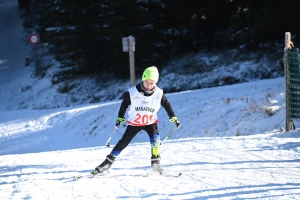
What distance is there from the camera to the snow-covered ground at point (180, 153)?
23.1 feet

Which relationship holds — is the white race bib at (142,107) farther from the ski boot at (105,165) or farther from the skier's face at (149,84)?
the ski boot at (105,165)

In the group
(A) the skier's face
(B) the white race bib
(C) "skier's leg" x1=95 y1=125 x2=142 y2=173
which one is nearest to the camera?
(A) the skier's face

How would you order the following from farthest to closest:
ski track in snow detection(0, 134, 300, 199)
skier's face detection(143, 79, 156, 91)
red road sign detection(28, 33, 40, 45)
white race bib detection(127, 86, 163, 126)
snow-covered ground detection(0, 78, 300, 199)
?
red road sign detection(28, 33, 40, 45) < white race bib detection(127, 86, 163, 126) < skier's face detection(143, 79, 156, 91) < snow-covered ground detection(0, 78, 300, 199) < ski track in snow detection(0, 134, 300, 199)

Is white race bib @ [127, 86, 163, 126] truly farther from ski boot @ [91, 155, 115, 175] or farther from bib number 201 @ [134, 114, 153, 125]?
ski boot @ [91, 155, 115, 175]

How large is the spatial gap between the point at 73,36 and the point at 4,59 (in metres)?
10.9

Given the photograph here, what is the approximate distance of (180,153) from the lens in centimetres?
990

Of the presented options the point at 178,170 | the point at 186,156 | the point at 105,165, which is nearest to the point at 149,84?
the point at 105,165

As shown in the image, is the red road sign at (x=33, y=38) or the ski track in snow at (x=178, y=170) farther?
the red road sign at (x=33, y=38)

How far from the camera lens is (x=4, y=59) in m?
33.9

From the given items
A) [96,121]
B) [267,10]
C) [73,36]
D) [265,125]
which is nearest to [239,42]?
[267,10]

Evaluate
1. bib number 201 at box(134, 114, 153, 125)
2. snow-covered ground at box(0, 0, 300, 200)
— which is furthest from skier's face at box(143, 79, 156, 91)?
snow-covered ground at box(0, 0, 300, 200)

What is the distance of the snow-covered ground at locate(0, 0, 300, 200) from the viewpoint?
703 centimetres

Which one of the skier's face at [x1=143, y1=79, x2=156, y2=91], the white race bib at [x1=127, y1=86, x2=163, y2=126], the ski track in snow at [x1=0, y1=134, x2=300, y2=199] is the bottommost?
the ski track in snow at [x1=0, y1=134, x2=300, y2=199]

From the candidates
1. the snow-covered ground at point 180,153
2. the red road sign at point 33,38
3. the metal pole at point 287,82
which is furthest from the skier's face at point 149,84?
the red road sign at point 33,38
